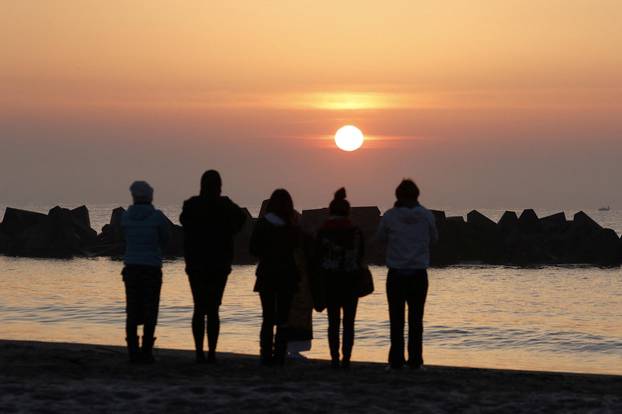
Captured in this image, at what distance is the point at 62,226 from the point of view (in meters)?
61.7

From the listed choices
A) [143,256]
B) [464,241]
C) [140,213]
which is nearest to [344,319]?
[143,256]

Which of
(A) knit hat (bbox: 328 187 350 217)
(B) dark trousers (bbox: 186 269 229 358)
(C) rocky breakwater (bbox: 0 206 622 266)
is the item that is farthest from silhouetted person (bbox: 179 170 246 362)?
(C) rocky breakwater (bbox: 0 206 622 266)

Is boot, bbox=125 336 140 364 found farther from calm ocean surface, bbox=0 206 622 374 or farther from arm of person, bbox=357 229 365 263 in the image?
calm ocean surface, bbox=0 206 622 374

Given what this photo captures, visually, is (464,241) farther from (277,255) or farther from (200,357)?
(277,255)

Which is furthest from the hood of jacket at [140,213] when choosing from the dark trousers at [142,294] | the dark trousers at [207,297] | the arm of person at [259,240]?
the arm of person at [259,240]

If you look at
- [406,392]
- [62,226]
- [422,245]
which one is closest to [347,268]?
[422,245]

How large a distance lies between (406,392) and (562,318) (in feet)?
73.8

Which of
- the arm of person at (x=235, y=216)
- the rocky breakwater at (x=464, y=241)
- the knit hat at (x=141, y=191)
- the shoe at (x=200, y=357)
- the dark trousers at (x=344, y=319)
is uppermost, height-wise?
the rocky breakwater at (x=464, y=241)

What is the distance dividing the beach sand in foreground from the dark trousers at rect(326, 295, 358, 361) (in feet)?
0.70

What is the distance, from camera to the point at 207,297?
10773mm

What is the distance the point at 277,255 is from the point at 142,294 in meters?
1.38

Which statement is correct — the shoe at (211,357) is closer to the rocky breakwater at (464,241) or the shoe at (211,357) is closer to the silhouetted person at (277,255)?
the silhouetted person at (277,255)

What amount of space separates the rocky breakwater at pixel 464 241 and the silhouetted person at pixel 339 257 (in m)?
44.3

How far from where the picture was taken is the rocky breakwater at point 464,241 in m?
58.1
